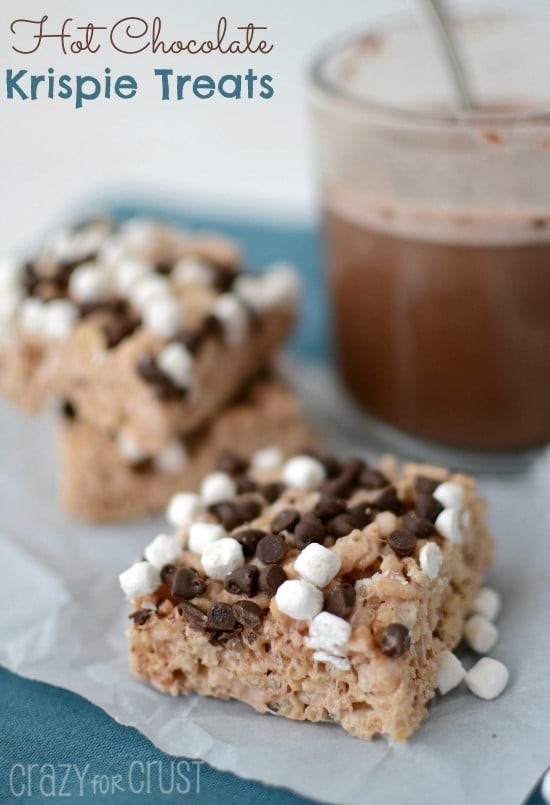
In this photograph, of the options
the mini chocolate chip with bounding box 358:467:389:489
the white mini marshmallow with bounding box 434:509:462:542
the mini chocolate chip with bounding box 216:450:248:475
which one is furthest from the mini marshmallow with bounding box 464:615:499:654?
the mini chocolate chip with bounding box 216:450:248:475

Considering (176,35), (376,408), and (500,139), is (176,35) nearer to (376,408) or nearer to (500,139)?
(500,139)

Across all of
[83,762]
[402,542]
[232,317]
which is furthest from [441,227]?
[83,762]

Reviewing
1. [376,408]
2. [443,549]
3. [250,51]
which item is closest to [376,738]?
[443,549]

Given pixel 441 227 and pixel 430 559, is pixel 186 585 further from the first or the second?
pixel 441 227

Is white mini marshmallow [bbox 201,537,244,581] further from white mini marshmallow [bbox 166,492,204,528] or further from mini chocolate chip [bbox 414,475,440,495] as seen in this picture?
mini chocolate chip [bbox 414,475,440,495]

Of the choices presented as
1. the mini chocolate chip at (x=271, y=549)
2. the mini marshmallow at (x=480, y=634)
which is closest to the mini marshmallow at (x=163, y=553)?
the mini chocolate chip at (x=271, y=549)

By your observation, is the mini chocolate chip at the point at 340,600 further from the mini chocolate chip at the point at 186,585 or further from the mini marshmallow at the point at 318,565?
the mini chocolate chip at the point at 186,585
